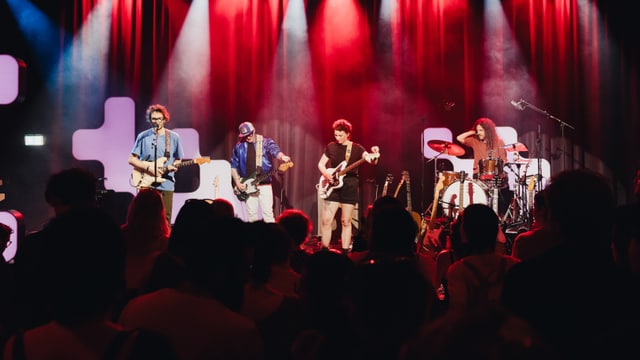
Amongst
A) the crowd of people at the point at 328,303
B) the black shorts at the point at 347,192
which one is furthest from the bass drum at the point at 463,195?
the crowd of people at the point at 328,303

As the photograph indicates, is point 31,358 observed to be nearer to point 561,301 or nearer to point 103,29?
point 561,301

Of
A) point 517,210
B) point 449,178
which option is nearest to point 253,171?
point 449,178

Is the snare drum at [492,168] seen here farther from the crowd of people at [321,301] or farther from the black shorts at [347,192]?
the crowd of people at [321,301]

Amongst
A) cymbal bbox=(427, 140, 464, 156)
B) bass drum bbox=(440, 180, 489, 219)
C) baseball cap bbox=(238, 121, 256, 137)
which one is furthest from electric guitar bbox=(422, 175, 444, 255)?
baseball cap bbox=(238, 121, 256, 137)

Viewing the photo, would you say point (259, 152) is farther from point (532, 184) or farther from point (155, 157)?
point (532, 184)

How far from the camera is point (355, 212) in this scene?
11359 mm

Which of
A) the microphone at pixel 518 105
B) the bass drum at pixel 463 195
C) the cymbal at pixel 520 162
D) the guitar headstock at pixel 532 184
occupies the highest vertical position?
the microphone at pixel 518 105

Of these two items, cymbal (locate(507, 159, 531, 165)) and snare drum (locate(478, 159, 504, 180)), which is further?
cymbal (locate(507, 159, 531, 165))

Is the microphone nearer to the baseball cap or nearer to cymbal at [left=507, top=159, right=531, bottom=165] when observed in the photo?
cymbal at [left=507, top=159, right=531, bottom=165]

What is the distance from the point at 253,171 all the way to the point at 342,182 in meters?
1.68

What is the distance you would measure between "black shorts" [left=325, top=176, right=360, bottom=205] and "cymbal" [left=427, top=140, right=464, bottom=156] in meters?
1.63

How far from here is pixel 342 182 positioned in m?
10.1

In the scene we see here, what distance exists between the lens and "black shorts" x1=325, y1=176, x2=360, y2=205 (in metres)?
10.1

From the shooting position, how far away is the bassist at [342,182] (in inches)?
397
